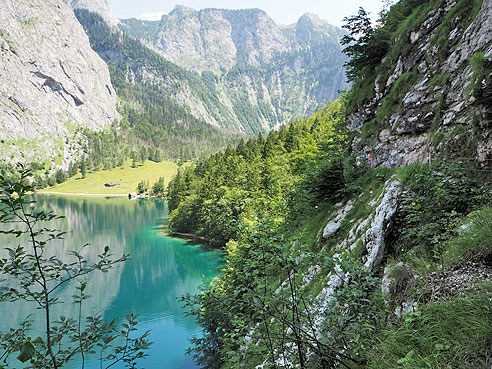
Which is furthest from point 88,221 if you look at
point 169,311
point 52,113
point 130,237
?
point 52,113

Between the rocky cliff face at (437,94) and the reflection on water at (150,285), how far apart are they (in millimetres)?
11279

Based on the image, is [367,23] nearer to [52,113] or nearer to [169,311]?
[169,311]

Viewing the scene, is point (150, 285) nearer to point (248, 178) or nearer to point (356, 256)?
point (248, 178)

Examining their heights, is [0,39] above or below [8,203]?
above

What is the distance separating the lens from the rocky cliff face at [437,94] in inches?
285

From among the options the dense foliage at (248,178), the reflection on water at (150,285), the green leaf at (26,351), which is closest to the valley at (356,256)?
the green leaf at (26,351)

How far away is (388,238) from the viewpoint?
6859 millimetres

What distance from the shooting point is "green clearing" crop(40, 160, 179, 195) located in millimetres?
155000

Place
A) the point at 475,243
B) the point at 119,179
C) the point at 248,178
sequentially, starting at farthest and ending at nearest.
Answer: the point at 119,179
the point at 248,178
the point at 475,243

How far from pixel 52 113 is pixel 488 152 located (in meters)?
238

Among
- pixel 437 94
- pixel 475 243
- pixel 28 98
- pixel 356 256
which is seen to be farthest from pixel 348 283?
pixel 28 98

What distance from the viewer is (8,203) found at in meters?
2.74

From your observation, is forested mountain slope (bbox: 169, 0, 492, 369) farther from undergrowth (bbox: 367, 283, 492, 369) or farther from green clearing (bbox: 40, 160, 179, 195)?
green clearing (bbox: 40, 160, 179, 195)

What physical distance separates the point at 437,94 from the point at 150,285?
1231 inches
